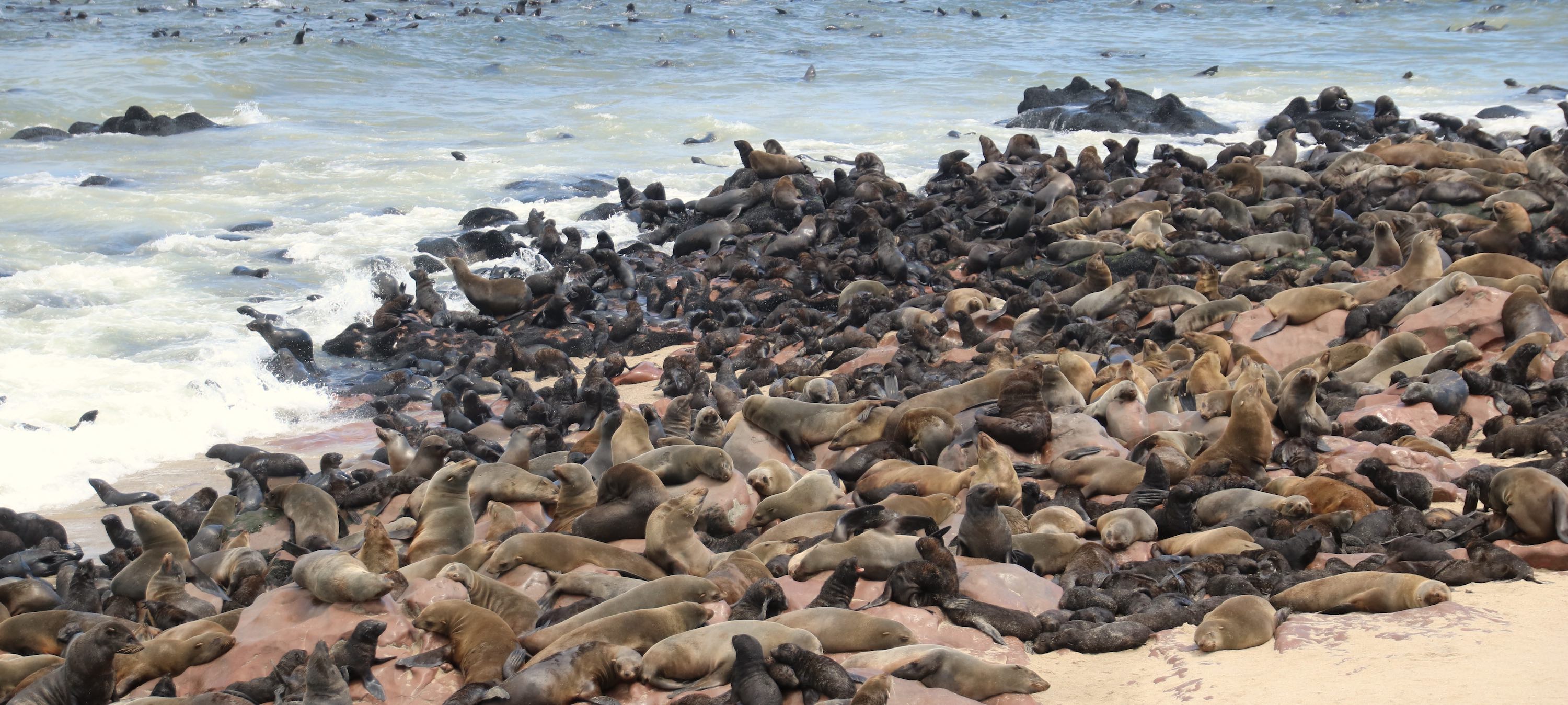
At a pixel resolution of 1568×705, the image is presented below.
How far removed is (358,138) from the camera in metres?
24.4

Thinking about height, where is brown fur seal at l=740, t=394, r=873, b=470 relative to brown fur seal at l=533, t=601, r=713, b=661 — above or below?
below

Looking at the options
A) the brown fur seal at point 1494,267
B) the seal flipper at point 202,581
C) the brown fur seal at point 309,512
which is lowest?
the seal flipper at point 202,581

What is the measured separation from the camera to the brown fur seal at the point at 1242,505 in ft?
20.1

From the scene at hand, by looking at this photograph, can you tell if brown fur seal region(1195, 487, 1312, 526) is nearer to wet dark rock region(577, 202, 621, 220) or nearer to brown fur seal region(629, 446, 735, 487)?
brown fur seal region(629, 446, 735, 487)

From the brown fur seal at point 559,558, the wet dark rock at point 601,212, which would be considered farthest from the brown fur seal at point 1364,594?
the wet dark rock at point 601,212

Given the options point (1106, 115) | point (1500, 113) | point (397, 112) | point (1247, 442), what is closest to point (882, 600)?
point (1247, 442)

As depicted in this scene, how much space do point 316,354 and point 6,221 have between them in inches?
314

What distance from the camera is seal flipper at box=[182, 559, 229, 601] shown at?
660 cm

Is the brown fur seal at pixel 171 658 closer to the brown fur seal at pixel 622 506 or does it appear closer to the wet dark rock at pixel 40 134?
the brown fur seal at pixel 622 506

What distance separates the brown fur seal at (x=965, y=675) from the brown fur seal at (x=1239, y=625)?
71 centimetres

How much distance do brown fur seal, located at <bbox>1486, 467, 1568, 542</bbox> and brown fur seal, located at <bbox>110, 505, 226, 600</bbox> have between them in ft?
21.4

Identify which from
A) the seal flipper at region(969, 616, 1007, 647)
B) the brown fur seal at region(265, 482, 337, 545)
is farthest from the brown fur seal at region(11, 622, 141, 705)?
the seal flipper at region(969, 616, 1007, 647)

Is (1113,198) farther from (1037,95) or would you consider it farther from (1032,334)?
(1037,95)

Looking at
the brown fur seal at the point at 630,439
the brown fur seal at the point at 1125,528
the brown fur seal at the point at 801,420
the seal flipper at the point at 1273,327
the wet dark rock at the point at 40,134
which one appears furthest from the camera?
the wet dark rock at the point at 40,134
